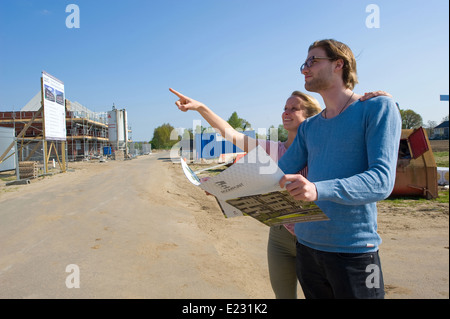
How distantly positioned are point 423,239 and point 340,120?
5408mm

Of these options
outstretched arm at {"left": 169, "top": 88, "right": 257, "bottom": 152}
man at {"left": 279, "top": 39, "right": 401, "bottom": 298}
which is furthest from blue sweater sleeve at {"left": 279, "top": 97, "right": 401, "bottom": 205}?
outstretched arm at {"left": 169, "top": 88, "right": 257, "bottom": 152}

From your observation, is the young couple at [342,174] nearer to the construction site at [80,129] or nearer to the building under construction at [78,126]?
the construction site at [80,129]

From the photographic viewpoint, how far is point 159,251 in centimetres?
488

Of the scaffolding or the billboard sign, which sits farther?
the scaffolding

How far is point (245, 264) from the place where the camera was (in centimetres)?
449

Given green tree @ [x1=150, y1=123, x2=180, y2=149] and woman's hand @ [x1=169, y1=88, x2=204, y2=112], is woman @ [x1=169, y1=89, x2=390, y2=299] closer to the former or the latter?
woman's hand @ [x1=169, y1=88, x2=204, y2=112]

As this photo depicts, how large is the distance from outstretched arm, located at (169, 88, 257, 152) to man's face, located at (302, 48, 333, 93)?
2.66ft

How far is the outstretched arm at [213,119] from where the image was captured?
2.27 m

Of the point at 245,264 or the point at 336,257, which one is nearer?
the point at 336,257

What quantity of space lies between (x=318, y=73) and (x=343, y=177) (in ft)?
2.01

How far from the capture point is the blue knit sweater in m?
1.30
